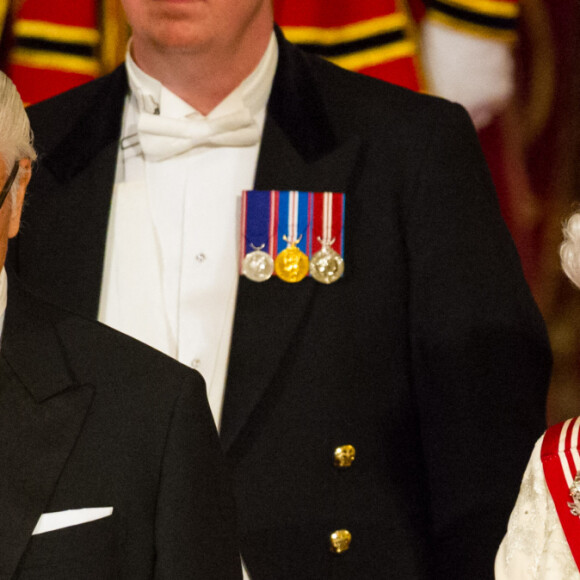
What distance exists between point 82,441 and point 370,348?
0.42 meters

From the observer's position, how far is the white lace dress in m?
1.19

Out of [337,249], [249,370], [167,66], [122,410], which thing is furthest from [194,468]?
[167,66]

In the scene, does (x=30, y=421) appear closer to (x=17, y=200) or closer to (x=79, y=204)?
→ (x=17, y=200)

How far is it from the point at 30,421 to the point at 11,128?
267mm

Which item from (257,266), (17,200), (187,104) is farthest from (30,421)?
(187,104)

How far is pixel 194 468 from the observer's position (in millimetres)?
1130

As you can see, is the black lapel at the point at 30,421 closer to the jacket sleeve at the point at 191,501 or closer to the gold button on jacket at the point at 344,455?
the jacket sleeve at the point at 191,501

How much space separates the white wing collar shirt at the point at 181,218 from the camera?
1.44m

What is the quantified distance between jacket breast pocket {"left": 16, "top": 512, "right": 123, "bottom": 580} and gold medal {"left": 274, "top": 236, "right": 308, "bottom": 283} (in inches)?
17.3

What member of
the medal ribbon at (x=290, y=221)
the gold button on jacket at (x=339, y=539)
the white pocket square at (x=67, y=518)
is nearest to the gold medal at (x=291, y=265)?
the medal ribbon at (x=290, y=221)

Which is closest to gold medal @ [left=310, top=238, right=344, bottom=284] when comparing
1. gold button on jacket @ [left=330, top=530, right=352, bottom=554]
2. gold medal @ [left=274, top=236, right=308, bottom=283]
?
gold medal @ [left=274, top=236, right=308, bottom=283]

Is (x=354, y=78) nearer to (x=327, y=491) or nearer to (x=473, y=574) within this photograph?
(x=327, y=491)

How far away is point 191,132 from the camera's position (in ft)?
4.89

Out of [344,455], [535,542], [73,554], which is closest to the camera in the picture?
[73,554]
